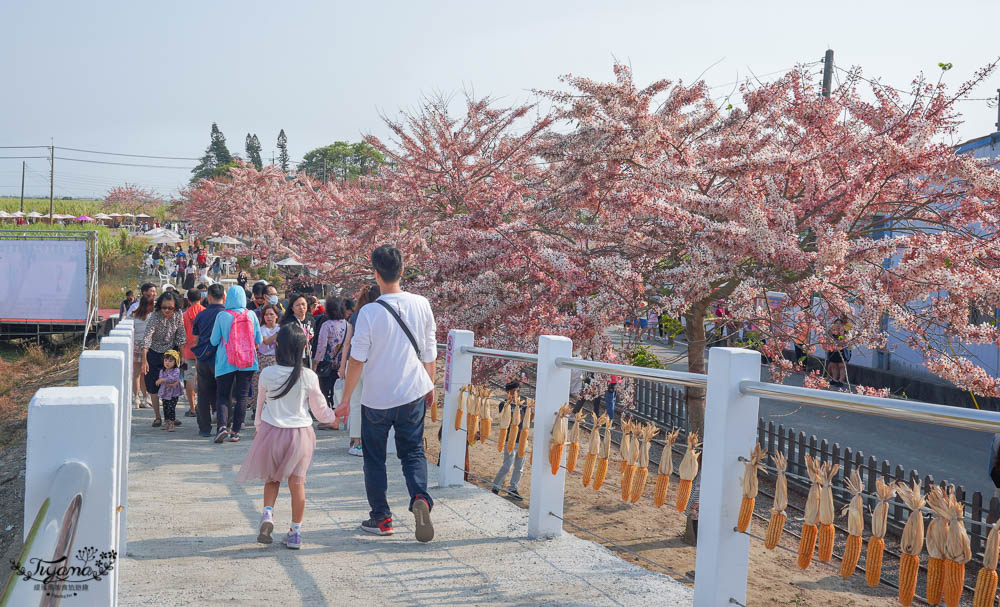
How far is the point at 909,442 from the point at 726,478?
1264 centimetres

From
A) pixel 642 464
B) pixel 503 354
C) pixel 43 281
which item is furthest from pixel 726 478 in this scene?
pixel 43 281

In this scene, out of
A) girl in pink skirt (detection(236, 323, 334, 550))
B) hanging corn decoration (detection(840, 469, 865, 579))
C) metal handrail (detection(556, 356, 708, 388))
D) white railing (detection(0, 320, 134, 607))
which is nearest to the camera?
white railing (detection(0, 320, 134, 607))

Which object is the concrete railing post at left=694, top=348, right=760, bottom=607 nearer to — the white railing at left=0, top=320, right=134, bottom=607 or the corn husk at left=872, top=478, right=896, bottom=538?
the corn husk at left=872, top=478, right=896, bottom=538

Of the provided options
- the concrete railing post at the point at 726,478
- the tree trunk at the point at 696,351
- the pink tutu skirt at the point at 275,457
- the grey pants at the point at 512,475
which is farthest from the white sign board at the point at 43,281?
the concrete railing post at the point at 726,478

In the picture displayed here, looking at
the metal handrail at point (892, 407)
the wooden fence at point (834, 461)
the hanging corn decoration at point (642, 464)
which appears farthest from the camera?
the wooden fence at point (834, 461)

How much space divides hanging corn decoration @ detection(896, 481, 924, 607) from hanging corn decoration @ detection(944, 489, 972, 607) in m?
0.09

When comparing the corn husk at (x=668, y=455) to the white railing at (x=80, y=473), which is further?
the corn husk at (x=668, y=455)

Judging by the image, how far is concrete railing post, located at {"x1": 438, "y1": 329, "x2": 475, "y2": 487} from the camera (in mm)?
6520

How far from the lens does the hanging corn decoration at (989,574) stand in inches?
100.0

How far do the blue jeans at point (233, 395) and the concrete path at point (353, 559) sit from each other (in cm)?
229

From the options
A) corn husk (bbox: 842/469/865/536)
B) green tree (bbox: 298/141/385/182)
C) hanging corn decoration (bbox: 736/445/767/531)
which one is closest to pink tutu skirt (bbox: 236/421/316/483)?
hanging corn decoration (bbox: 736/445/767/531)

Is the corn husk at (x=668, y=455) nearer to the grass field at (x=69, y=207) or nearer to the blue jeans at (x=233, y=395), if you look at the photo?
the blue jeans at (x=233, y=395)

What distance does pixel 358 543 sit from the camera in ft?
16.7

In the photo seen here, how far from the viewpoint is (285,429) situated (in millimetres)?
5172
